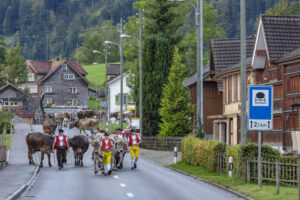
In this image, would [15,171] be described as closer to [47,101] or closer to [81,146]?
[81,146]

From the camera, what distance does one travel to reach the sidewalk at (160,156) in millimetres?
42250

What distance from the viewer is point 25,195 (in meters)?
22.8

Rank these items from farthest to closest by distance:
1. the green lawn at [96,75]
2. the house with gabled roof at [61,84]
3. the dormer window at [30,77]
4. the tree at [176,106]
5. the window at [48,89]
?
1. the green lawn at [96,75]
2. the dormer window at [30,77]
3. the window at [48,89]
4. the house with gabled roof at [61,84]
5. the tree at [176,106]

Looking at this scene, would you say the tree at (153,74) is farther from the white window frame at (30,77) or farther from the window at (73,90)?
the white window frame at (30,77)

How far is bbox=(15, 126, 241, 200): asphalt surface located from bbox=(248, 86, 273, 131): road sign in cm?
240

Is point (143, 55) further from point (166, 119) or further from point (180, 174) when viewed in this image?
point (180, 174)

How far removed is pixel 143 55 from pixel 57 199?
41118 millimetres

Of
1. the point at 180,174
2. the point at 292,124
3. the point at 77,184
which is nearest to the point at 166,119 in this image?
the point at 292,124

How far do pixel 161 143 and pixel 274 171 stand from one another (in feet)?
90.8

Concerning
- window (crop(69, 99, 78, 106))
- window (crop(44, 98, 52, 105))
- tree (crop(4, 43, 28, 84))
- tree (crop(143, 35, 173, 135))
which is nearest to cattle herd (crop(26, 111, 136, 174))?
tree (crop(143, 35, 173, 135))

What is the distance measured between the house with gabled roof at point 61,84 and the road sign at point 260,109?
10217cm

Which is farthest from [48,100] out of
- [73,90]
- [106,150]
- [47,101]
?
[106,150]

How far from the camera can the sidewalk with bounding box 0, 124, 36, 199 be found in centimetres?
2458

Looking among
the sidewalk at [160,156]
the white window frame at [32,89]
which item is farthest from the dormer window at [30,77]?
the sidewalk at [160,156]
